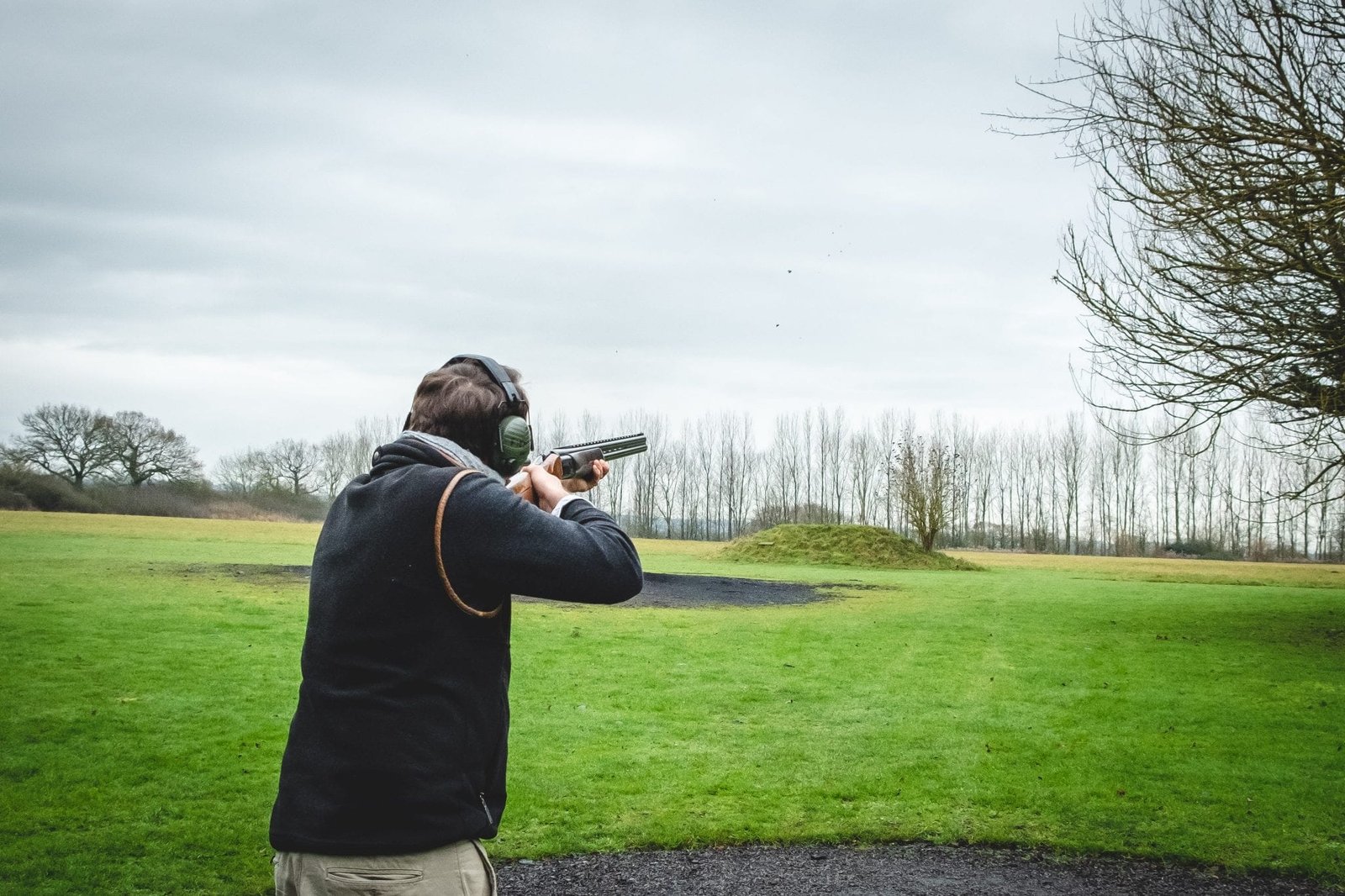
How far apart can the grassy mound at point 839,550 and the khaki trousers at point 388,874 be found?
129 feet

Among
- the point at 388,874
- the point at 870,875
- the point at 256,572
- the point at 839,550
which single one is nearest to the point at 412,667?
the point at 388,874

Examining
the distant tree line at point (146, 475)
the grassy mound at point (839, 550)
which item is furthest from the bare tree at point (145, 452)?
the grassy mound at point (839, 550)

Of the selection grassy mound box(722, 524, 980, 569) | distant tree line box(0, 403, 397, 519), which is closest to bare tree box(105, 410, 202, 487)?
distant tree line box(0, 403, 397, 519)

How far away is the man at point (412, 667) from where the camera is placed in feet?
7.51

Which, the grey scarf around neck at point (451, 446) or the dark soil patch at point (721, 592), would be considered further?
the dark soil patch at point (721, 592)

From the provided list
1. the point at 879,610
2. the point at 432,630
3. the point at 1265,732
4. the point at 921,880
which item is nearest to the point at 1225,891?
the point at 921,880

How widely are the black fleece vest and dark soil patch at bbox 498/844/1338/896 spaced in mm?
4525

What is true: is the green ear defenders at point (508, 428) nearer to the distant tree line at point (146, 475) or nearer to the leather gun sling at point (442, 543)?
the leather gun sling at point (442, 543)

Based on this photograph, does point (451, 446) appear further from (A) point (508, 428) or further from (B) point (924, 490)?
(B) point (924, 490)

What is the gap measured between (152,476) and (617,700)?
76.0m

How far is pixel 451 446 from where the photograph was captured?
8.11 feet

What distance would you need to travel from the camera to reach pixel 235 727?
10250 millimetres

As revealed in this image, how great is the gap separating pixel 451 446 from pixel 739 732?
907 centimetres

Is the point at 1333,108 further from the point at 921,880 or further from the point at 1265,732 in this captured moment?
the point at 921,880
